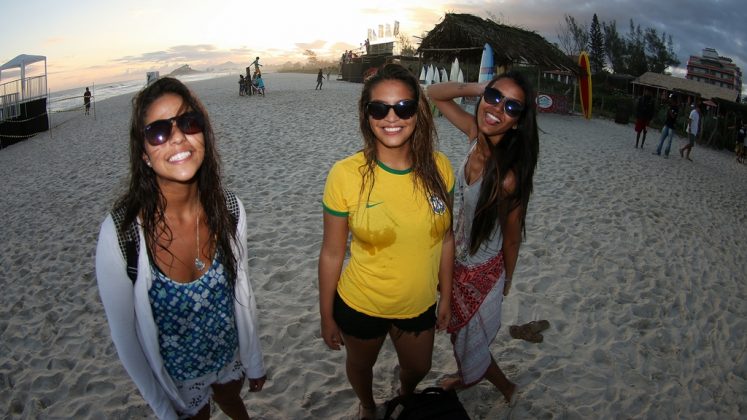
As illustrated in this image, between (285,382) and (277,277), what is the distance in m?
1.52

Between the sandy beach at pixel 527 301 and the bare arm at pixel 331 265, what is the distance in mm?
942

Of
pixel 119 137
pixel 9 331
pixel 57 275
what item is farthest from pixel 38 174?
pixel 9 331

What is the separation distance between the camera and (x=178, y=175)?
5.00 ft

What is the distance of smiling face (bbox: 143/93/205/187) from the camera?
151 cm

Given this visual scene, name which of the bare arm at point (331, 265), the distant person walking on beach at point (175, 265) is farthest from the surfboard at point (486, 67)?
the distant person walking on beach at point (175, 265)

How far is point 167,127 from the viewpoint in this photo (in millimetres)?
1501

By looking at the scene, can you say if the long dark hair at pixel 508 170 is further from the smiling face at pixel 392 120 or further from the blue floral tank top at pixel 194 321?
the blue floral tank top at pixel 194 321

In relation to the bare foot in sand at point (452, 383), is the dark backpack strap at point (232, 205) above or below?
above

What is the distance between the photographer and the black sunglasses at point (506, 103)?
1976mm

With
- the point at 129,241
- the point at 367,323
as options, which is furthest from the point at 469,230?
the point at 129,241

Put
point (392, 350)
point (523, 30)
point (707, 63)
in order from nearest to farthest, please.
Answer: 1. point (392, 350)
2. point (523, 30)
3. point (707, 63)

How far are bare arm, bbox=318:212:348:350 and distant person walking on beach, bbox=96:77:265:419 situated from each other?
1.10 ft

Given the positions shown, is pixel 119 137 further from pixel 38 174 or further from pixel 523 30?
pixel 523 30

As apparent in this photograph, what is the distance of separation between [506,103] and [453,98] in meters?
0.53
